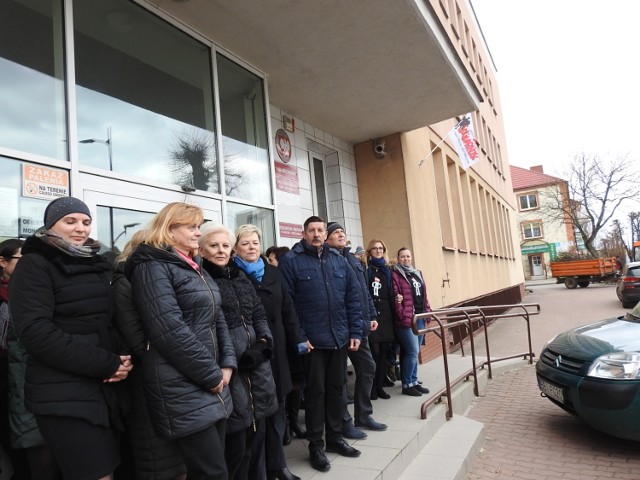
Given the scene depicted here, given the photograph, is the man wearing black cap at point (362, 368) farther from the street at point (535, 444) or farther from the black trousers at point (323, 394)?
the street at point (535, 444)

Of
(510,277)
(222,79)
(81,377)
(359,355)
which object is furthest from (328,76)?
(510,277)

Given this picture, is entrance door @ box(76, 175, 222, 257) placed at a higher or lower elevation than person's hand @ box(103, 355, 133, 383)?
higher

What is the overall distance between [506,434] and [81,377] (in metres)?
4.58

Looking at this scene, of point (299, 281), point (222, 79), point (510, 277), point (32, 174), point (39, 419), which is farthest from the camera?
point (510, 277)

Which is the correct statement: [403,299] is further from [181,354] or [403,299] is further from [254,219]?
[181,354]

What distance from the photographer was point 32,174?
3318 mm

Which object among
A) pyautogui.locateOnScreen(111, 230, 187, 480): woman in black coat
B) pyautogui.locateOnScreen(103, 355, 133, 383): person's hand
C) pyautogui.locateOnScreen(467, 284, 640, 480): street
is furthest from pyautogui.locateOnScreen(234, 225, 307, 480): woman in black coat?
pyautogui.locateOnScreen(467, 284, 640, 480): street

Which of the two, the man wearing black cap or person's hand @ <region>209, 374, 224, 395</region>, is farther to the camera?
the man wearing black cap

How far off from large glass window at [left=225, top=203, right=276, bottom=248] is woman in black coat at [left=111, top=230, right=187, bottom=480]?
9.62 ft

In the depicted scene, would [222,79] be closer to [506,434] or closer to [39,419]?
[39,419]

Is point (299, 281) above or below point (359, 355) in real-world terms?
above

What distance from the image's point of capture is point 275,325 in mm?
3188

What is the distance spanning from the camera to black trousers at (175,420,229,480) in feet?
7.16

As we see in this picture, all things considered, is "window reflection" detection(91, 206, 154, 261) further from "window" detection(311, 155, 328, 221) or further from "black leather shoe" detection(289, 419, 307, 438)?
"window" detection(311, 155, 328, 221)
